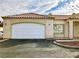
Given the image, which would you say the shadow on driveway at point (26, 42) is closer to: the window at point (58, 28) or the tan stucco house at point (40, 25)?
the tan stucco house at point (40, 25)

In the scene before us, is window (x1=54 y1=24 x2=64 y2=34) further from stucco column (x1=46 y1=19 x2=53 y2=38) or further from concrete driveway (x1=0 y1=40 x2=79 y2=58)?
concrete driveway (x1=0 y1=40 x2=79 y2=58)

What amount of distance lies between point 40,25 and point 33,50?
27.0 inches

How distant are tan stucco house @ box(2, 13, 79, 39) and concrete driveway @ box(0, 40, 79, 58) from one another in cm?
15

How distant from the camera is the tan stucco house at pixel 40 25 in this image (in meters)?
5.34

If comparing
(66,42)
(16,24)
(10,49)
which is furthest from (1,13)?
(66,42)

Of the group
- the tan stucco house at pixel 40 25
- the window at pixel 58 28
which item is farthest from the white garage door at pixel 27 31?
the window at pixel 58 28

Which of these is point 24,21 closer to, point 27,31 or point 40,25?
point 27,31

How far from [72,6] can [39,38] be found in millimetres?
1199

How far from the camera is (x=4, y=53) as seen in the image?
5316 mm

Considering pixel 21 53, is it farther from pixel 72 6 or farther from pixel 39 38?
pixel 72 6

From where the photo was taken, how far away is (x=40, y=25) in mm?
5547

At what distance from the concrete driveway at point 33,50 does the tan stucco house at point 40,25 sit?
154mm

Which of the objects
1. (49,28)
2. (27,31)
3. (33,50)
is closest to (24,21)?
(27,31)

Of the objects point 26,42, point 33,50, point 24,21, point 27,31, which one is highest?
point 24,21
